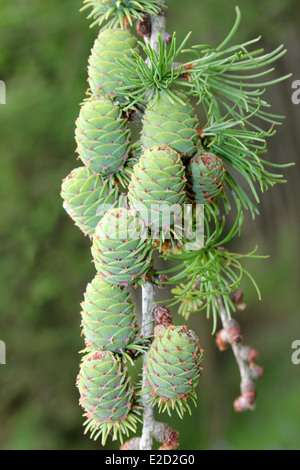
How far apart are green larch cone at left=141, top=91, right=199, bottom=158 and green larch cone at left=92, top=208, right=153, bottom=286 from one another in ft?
0.25

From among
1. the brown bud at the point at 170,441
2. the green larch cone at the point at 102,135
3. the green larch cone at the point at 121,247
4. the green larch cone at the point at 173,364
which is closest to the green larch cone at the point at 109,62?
the green larch cone at the point at 102,135

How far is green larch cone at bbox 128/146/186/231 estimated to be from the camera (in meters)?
0.43

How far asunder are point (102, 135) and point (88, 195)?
6 centimetres

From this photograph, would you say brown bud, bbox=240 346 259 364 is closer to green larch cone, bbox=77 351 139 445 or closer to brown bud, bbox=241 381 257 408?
brown bud, bbox=241 381 257 408

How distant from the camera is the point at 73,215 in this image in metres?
0.50

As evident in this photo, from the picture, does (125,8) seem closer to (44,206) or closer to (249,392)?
(249,392)

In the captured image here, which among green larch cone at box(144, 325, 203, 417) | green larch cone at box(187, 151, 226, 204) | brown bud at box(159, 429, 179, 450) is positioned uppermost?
green larch cone at box(187, 151, 226, 204)

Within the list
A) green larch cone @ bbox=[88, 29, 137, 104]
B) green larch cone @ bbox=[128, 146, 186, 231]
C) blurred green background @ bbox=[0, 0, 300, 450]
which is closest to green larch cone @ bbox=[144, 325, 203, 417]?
green larch cone @ bbox=[128, 146, 186, 231]

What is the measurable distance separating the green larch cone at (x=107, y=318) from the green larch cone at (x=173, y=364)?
3 centimetres

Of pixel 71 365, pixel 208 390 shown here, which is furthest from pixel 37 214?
pixel 208 390

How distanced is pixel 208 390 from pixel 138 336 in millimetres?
1369

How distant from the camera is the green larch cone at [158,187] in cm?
43

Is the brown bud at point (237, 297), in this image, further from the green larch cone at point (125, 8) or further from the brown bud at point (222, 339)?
the green larch cone at point (125, 8)

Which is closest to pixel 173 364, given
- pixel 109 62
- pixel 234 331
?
pixel 234 331
